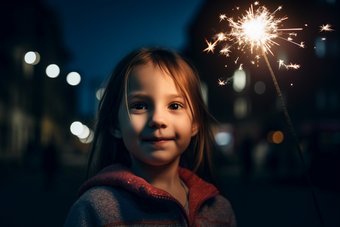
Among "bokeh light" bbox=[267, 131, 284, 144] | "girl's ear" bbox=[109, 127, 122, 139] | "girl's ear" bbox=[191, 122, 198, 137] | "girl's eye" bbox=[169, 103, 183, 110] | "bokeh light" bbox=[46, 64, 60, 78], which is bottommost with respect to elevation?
"girl's ear" bbox=[109, 127, 122, 139]

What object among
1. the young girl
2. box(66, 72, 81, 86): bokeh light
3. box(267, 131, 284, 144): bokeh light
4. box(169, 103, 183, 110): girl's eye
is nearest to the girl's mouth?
the young girl

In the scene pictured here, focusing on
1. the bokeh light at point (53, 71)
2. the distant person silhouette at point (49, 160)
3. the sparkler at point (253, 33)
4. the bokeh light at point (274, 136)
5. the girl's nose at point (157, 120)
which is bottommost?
the distant person silhouette at point (49, 160)

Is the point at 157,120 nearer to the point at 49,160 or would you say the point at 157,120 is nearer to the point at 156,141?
the point at 156,141

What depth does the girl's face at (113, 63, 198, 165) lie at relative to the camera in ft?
4.92

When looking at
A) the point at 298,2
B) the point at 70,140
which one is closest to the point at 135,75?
the point at 298,2

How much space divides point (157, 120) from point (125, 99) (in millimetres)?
257

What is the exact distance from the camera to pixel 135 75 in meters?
1.62

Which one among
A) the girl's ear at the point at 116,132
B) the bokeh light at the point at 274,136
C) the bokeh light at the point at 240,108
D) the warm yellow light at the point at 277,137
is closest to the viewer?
the girl's ear at the point at 116,132

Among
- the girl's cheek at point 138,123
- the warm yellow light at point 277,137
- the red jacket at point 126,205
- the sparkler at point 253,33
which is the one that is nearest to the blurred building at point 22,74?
the red jacket at point 126,205

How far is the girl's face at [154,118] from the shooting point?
4.92 ft

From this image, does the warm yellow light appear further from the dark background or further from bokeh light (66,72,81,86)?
bokeh light (66,72,81,86)

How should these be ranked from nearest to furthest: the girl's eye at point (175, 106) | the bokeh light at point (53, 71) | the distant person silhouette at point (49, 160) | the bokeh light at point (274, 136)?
the girl's eye at point (175, 106) → the bokeh light at point (53, 71) → the distant person silhouette at point (49, 160) → the bokeh light at point (274, 136)

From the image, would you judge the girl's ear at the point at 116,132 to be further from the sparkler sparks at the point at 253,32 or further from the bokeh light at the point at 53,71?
the bokeh light at the point at 53,71

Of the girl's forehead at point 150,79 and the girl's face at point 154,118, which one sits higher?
the girl's forehead at point 150,79
